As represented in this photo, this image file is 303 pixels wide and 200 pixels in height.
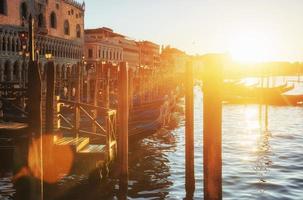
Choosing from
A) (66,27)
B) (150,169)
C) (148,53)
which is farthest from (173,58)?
(150,169)

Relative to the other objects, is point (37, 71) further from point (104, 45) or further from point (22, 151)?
point (104, 45)

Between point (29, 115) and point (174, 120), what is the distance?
2552cm

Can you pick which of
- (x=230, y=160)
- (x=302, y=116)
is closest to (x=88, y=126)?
(x=230, y=160)

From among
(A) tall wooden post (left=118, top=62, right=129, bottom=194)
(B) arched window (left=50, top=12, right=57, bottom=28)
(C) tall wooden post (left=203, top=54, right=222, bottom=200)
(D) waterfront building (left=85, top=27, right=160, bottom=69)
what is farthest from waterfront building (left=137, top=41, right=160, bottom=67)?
(C) tall wooden post (left=203, top=54, right=222, bottom=200)

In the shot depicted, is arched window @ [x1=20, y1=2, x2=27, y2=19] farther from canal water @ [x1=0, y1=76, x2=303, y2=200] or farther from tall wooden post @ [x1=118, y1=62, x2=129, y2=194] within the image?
tall wooden post @ [x1=118, y1=62, x2=129, y2=194]

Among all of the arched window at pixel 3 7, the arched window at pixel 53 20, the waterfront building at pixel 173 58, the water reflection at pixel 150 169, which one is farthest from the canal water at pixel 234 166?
the waterfront building at pixel 173 58

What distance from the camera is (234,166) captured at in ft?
51.1

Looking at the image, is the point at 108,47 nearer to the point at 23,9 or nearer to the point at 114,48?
the point at 114,48

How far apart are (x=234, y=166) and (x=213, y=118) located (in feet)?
31.7

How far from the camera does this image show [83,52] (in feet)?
179

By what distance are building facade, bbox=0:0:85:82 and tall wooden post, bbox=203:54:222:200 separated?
74.0 ft

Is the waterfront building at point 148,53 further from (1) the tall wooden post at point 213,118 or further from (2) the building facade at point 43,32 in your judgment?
(1) the tall wooden post at point 213,118

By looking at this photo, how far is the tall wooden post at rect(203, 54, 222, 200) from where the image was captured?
643 centimetres

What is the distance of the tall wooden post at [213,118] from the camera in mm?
6430
